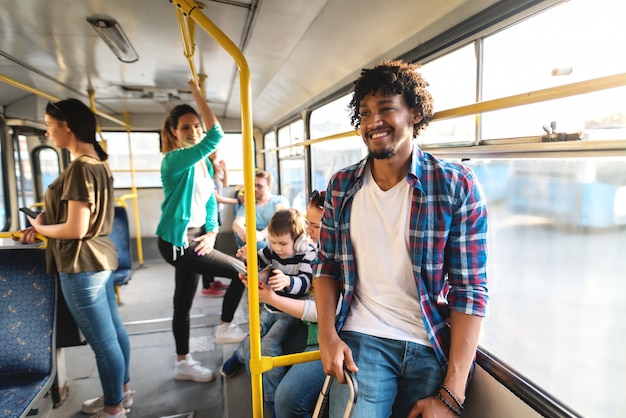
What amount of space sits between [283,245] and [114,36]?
1.88 metres

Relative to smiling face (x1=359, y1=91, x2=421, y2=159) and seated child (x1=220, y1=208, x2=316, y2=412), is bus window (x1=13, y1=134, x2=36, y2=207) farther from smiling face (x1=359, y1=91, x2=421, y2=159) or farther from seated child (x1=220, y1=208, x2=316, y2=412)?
smiling face (x1=359, y1=91, x2=421, y2=159)

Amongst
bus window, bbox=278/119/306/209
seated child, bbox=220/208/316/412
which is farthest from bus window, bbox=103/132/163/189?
seated child, bbox=220/208/316/412

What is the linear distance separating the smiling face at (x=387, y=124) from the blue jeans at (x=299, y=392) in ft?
3.30

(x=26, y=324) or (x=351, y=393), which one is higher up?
(x=351, y=393)

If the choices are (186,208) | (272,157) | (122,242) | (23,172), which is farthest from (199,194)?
(272,157)

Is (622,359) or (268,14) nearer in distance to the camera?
(622,359)

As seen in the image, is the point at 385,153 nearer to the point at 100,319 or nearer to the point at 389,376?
the point at 389,376

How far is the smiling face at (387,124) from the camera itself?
1.13 metres

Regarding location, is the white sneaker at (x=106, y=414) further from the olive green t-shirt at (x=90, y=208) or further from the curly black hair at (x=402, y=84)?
the curly black hair at (x=402, y=84)

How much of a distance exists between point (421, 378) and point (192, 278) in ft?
5.45

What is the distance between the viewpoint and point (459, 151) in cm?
139

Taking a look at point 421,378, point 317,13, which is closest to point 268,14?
point 317,13

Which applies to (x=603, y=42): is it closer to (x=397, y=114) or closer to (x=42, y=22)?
(x=397, y=114)

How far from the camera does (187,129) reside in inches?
84.8
